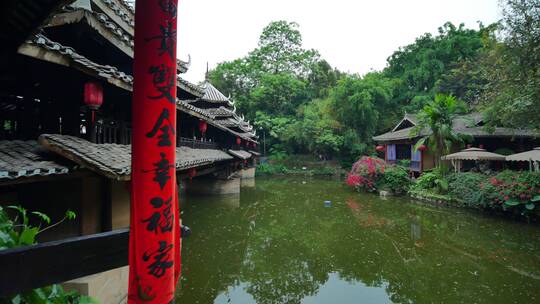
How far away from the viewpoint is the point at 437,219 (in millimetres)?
11711

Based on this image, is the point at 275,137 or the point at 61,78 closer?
the point at 61,78

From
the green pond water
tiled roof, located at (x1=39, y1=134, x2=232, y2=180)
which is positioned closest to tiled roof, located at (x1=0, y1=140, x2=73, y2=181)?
tiled roof, located at (x1=39, y1=134, x2=232, y2=180)

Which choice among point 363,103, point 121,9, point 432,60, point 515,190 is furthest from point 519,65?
point 432,60

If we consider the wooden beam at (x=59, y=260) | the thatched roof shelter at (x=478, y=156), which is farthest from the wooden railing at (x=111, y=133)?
the thatched roof shelter at (x=478, y=156)

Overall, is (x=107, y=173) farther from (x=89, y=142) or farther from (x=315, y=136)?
(x=315, y=136)

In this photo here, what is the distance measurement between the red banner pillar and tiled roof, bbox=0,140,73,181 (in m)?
2.17

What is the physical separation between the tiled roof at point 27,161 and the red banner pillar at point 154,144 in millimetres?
2174

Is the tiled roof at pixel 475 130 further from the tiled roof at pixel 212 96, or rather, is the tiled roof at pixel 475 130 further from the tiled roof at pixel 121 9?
the tiled roof at pixel 121 9

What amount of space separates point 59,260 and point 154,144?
1.95ft

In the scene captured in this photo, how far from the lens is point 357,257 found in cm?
785

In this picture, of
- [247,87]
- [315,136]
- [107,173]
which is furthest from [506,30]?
[247,87]

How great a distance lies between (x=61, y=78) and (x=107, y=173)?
1575mm

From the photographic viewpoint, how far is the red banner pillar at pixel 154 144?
4.09ft

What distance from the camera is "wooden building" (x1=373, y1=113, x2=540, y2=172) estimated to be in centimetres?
1686
